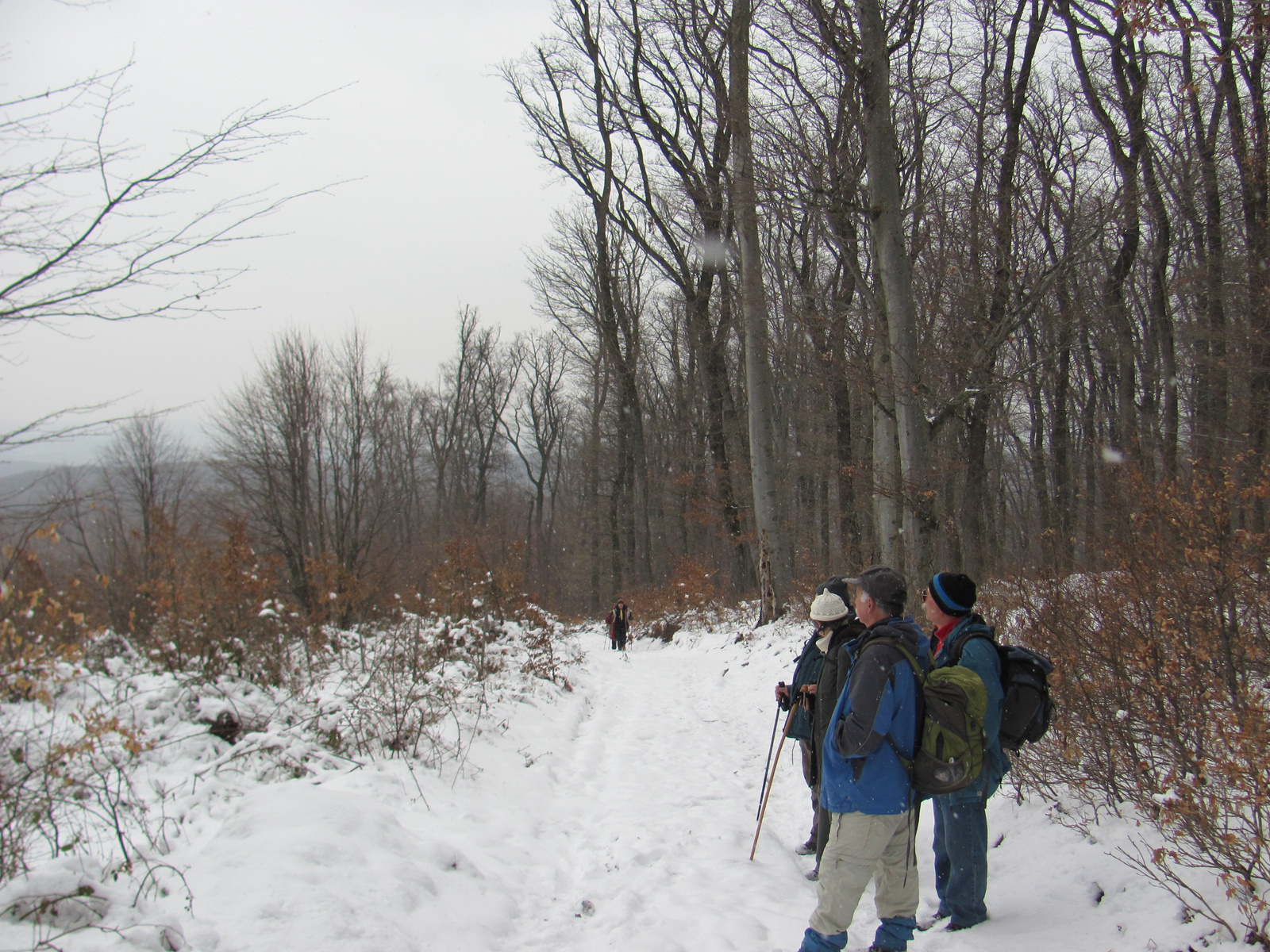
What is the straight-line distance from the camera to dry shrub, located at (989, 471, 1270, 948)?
122 inches

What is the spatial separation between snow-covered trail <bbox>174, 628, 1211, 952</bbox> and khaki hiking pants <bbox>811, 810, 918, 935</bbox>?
0.43 meters

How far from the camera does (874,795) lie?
125 inches

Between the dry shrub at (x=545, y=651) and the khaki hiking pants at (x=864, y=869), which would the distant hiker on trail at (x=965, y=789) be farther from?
the dry shrub at (x=545, y=651)

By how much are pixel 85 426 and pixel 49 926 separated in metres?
1.88

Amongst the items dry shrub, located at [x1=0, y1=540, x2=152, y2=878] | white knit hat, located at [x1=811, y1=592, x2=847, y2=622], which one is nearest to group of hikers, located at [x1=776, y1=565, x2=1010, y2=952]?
white knit hat, located at [x1=811, y1=592, x2=847, y2=622]

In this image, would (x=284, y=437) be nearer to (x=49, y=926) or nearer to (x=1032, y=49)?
(x=49, y=926)

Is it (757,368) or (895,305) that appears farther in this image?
(757,368)

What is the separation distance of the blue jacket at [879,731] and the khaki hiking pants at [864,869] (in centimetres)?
9

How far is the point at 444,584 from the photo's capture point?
1104cm

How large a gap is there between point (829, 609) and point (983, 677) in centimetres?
87

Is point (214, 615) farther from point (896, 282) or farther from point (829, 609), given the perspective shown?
point (896, 282)

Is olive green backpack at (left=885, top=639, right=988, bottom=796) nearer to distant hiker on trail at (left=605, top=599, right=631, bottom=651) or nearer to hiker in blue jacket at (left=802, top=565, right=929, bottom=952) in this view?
hiker in blue jacket at (left=802, top=565, right=929, bottom=952)

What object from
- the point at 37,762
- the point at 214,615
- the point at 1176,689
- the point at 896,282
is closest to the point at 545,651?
the point at 214,615

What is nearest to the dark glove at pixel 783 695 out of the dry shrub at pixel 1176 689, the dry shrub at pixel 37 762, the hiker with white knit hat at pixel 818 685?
the hiker with white knit hat at pixel 818 685
